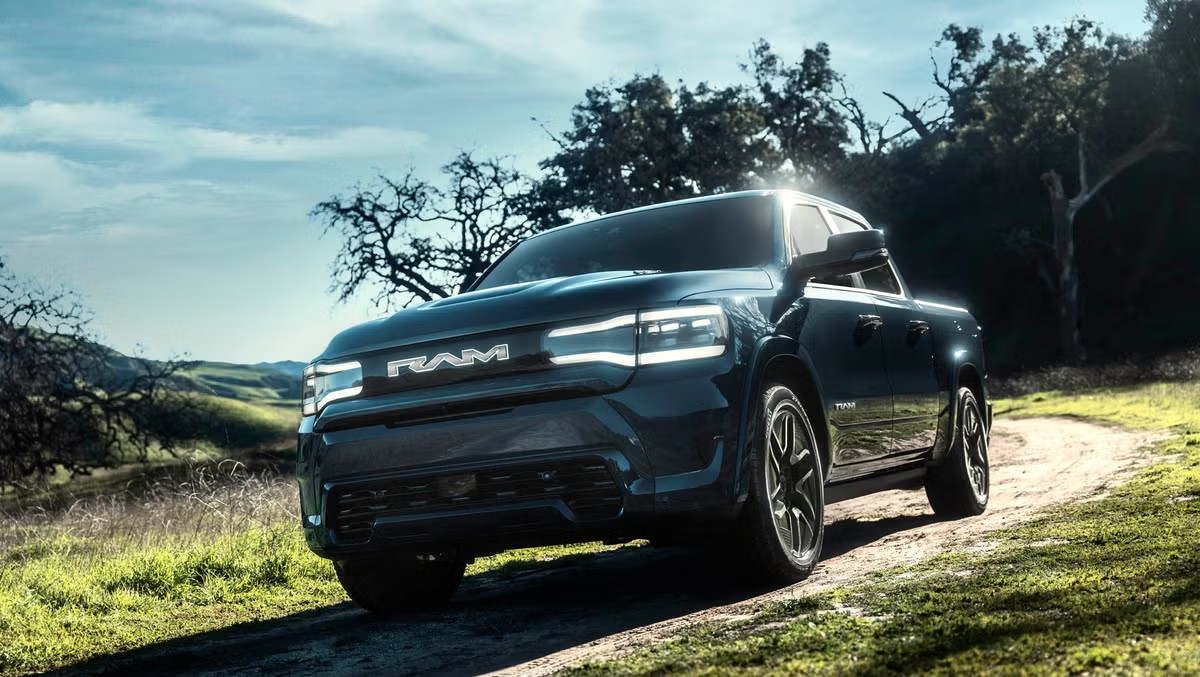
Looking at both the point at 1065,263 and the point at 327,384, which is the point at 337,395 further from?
the point at 1065,263

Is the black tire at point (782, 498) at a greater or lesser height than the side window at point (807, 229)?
lesser

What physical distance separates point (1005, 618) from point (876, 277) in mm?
3940

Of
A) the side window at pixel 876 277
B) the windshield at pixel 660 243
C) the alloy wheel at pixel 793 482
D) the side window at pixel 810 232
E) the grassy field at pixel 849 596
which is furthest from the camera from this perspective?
the side window at pixel 876 277

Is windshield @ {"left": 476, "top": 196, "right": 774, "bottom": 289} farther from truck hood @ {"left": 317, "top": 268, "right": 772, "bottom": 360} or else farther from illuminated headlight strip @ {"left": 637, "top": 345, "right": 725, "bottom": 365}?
A: illuminated headlight strip @ {"left": 637, "top": 345, "right": 725, "bottom": 365}

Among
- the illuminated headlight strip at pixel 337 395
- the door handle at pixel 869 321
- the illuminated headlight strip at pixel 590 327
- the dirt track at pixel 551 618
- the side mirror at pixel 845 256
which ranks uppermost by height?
the side mirror at pixel 845 256

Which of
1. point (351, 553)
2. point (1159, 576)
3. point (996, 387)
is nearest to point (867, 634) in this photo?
point (1159, 576)

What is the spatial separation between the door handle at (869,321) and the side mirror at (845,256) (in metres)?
0.56

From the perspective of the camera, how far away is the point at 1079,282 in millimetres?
44719

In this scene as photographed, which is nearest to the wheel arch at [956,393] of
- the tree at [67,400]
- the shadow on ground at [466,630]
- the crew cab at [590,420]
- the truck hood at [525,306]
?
the shadow on ground at [466,630]

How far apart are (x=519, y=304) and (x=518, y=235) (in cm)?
4269

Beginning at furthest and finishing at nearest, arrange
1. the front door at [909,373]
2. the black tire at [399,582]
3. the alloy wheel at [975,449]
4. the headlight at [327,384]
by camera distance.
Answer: the alloy wheel at [975,449], the front door at [909,373], the black tire at [399,582], the headlight at [327,384]

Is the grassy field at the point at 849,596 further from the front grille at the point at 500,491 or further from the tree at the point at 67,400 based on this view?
the tree at the point at 67,400

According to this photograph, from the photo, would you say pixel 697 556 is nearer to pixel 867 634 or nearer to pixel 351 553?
pixel 351 553

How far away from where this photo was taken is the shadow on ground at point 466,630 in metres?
4.64
